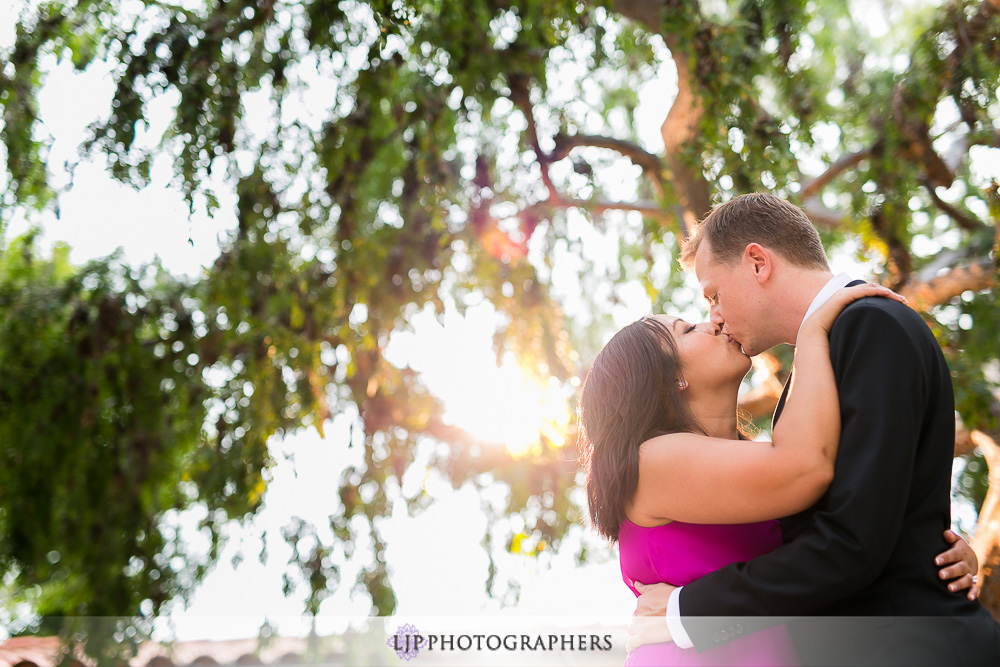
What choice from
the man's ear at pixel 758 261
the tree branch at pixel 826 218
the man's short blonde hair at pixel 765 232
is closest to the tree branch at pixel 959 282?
the tree branch at pixel 826 218

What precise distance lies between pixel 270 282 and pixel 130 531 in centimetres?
166

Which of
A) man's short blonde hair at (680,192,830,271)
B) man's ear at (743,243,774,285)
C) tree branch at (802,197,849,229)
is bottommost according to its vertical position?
man's ear at (743,243,774,285)

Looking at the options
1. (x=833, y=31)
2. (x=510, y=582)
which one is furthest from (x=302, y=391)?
(x=833, y=31)

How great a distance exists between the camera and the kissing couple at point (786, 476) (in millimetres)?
1317

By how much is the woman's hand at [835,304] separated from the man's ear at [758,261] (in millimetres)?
230

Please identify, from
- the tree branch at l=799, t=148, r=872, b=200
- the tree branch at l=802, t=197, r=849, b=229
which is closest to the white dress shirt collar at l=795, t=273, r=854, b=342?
the tree branch at l=799, t=148, r=872, b=200

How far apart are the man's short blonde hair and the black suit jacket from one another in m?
0.33

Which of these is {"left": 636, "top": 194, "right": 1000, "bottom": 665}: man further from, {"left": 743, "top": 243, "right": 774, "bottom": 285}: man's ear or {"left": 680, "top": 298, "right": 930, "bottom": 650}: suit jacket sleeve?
{"left": 743, "top": 243, "right": 774, "bottom": 285}: man's ear

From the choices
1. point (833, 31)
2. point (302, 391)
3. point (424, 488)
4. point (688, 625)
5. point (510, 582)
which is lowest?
point (510, 582)

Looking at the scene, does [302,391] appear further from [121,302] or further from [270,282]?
[121,302]

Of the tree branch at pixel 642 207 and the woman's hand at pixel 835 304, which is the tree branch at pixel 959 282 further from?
the woman's hand at pixel 835 304

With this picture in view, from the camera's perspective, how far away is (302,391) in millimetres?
3982

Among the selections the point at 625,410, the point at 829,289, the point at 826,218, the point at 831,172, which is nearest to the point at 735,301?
the point at 829,289

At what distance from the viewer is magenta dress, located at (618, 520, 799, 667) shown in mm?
1522
